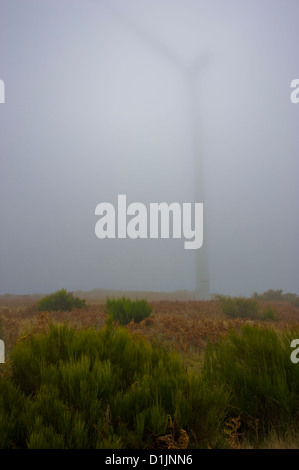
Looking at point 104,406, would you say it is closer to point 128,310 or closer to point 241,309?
point 128,310

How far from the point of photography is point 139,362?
368cm

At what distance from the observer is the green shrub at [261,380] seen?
359cm

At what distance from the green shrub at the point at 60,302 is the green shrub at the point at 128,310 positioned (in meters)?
5.27

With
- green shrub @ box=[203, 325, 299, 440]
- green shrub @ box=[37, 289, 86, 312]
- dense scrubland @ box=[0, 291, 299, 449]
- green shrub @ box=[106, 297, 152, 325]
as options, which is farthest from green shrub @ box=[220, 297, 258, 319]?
green shrub @ box=[203, 325, 299, 440]

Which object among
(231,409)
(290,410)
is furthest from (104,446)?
(290,410)

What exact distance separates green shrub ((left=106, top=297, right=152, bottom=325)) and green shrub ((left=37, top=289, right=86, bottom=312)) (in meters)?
5.27

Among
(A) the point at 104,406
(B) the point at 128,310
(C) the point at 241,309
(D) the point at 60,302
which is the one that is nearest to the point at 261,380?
A: (A) the point at 104,406

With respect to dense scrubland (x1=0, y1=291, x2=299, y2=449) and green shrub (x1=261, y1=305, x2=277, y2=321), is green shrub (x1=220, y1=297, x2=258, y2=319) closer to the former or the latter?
green shrub (x1=261, y1=305, x2=277, y2=321)

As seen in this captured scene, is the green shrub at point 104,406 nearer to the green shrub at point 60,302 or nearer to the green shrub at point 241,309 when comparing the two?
the green shrub at point 60,302

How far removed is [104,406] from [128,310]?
8462 millimetres

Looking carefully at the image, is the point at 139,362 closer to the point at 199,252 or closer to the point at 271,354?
the point at 271,354

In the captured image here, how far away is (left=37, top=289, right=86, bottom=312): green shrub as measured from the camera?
642 inches

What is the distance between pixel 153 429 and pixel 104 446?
0.50m

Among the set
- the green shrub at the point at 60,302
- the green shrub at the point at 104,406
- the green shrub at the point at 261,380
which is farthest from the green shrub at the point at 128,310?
the green shrub at the point at 104,406
